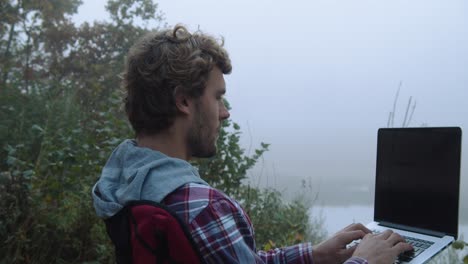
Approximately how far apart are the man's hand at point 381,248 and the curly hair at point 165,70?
0.57 meters

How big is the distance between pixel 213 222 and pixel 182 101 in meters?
0.33

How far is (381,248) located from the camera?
3.81ft

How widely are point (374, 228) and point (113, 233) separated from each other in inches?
34.8

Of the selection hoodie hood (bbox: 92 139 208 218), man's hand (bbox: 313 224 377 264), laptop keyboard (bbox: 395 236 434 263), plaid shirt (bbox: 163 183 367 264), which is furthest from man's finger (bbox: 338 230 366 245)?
hoodie hood (bbox: 92 139 208 218)

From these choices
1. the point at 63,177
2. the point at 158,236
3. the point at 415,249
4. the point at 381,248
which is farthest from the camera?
the point at 63,177

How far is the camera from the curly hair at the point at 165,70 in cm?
116

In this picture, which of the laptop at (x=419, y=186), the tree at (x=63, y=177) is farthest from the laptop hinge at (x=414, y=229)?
the tree at (x=63, y=177)

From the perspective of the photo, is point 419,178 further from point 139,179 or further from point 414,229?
A: point 139,179

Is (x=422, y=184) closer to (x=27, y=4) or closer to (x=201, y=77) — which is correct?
(x=201, y=77)

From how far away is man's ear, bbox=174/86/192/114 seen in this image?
1.17 metres

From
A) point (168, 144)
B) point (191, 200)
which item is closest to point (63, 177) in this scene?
point (168, 144)

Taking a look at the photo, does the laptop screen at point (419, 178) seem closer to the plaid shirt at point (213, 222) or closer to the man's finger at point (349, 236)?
the man's finger at point (349, 236)

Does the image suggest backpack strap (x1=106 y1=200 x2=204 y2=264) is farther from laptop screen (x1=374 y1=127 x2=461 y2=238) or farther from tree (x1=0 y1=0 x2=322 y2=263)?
tree (x1=0 y1=0 x2=322 y2=263)

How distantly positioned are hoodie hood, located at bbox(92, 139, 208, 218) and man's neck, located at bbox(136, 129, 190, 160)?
0.04 m
